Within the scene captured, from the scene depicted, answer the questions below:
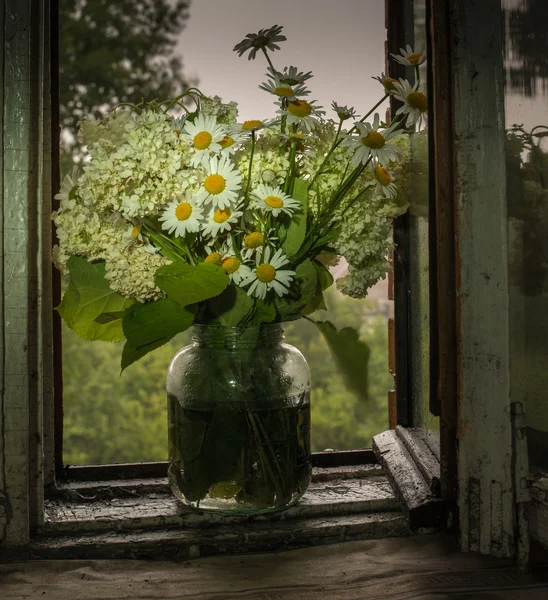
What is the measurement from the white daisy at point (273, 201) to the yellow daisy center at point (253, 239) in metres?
A: 0.04

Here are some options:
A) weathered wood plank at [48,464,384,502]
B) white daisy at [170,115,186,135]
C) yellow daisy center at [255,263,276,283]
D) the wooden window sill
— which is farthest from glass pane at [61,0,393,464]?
yellow daisy center at [255,263,276,283]

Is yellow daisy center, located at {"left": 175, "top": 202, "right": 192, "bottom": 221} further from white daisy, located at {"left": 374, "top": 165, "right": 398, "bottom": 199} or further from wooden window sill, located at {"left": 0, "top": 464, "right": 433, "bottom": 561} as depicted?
wooden window sill, located at {"left": 0, "top": 464, "right": 433, "bottom": 561}

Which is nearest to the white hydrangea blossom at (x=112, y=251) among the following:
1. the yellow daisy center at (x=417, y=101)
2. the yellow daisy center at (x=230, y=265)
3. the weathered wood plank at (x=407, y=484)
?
the yellow daisy center at (x=230, y=265)

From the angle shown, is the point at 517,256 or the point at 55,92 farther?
the point at 55,92

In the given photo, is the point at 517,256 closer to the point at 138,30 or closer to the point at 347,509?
the point at 347,509

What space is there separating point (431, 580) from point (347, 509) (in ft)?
0.84

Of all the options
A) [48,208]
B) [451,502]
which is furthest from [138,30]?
[451,502]

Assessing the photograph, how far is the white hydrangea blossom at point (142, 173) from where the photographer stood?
1079 millimetres

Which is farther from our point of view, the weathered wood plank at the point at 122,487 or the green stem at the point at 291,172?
the weathered wood plank at the point at 122,487

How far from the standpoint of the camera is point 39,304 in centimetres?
119

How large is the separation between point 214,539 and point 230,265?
516 mm

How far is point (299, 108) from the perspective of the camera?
1135 millimetres

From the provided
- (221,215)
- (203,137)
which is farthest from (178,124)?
(221,215)

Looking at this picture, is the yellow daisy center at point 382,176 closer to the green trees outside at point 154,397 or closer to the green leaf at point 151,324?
the green leaf at point 151,324
